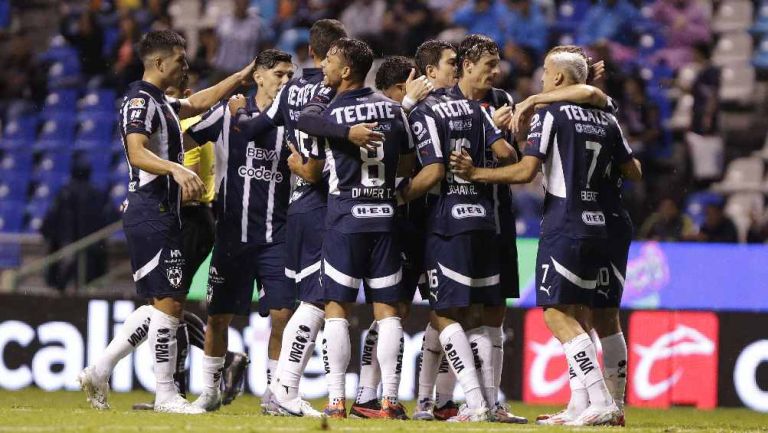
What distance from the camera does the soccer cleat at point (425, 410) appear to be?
28.5 ft

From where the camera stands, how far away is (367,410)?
848 centimetres

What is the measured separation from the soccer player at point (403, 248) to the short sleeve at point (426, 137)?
17cm

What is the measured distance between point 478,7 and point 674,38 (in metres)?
2.67

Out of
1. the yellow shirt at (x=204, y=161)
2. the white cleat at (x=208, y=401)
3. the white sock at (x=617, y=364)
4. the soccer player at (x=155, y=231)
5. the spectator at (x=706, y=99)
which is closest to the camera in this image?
the soccer player at (x=155, y=231)

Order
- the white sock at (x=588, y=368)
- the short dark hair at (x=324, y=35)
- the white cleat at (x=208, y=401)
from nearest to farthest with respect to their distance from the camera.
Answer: the white sock at (x=588, y=368)
the short dark hair at (x=324, y=35)
the white cleat at (x=208, y=401)

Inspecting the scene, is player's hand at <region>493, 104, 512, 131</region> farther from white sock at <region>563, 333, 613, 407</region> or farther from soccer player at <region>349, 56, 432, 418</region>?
white sock at <region>563, 333, 613, 407</region>

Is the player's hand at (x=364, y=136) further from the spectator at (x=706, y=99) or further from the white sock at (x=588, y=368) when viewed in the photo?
Answer: the spectator at (x=706, y=99)

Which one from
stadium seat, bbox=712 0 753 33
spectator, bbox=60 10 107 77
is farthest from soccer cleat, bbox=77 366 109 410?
stadium seat, bbox=712 0 753 33

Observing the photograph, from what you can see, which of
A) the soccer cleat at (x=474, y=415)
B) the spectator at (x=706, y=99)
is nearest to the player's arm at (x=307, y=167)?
the soccer cleat at (x=474, y=415)

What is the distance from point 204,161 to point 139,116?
161cm

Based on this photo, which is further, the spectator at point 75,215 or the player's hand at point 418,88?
the spectator at point 75,215

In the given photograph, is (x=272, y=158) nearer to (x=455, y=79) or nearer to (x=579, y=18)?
(x=455, y=79)

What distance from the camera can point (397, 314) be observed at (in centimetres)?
840

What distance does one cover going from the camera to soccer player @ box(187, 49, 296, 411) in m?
9.23
